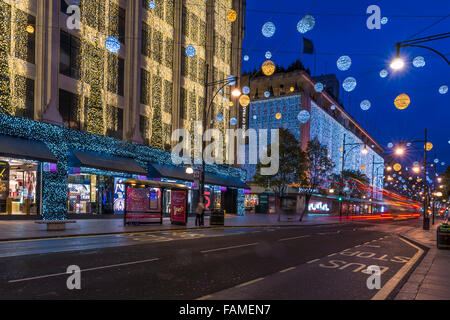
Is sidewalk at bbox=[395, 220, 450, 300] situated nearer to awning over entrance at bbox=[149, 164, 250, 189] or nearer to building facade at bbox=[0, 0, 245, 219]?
building facade at bbox=[0, 0, 245, 219]

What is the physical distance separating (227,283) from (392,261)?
6.92 m

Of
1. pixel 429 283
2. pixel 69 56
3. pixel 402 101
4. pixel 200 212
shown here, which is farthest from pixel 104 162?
pixel 429 283

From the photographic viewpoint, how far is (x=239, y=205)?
44.0 meters

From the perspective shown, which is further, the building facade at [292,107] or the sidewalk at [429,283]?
the building facade at [292,107]

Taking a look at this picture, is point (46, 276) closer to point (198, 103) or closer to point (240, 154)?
point (198, 103)

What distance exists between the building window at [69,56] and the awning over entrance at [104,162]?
5421mm

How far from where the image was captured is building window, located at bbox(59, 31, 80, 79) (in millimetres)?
24406

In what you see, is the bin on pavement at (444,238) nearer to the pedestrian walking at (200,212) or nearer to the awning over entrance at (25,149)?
the pedestrian walking at (200,212)

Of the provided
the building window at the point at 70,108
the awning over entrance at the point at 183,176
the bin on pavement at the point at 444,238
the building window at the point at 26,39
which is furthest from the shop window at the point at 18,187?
the bin on pavement at the point at 444,238

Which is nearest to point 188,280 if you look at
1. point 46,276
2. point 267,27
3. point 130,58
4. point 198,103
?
point 46,276

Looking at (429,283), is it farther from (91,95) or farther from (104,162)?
(91,95)

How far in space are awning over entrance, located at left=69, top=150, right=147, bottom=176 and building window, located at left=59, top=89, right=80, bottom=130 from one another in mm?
2044

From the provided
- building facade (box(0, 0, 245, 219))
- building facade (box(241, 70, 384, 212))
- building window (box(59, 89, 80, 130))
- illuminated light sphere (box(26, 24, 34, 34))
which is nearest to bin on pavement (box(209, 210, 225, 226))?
building facade (box(0, 0, 245, 219))

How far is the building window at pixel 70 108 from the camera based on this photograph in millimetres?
24391
